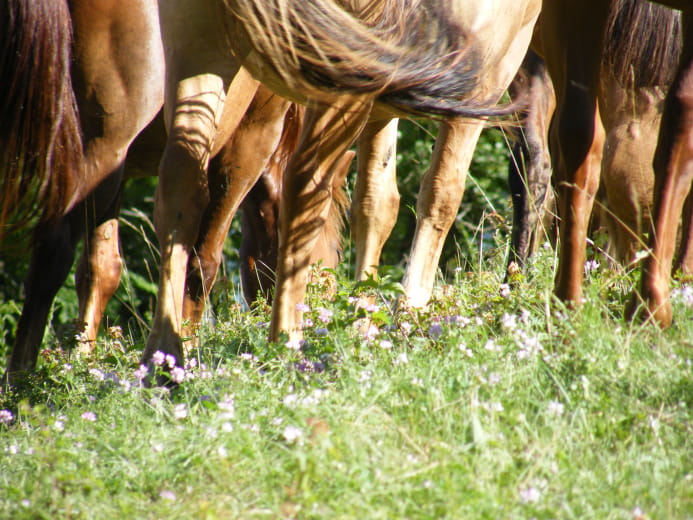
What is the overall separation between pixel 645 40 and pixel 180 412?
9.96 feet

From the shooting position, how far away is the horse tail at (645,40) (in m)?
4.27

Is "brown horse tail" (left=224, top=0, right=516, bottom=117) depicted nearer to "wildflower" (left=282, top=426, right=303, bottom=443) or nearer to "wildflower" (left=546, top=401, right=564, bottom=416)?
"wildflower" (left=546, top=401, right=564, bottom=416)

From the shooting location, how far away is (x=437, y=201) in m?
4.30

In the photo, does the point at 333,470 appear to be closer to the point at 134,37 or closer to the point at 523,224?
the point at 134,37

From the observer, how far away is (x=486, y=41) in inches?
126

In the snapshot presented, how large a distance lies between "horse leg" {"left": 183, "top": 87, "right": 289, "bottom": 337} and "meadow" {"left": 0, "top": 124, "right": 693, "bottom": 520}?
64.6 inches

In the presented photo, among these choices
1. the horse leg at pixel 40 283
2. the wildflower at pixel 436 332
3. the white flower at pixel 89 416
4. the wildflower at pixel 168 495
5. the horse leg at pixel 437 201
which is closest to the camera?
the wildflower at pixel 168 495

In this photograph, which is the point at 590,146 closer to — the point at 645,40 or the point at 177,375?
the point at 645,40

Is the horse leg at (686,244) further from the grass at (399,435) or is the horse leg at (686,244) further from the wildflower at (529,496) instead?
the wildflower at (529,496)

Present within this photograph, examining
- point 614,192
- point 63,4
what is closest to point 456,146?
point 614,192

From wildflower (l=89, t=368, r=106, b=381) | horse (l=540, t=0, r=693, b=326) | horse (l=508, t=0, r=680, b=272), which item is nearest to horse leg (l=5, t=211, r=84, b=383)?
wildflower (l=89, t=368, r=106, b=381)

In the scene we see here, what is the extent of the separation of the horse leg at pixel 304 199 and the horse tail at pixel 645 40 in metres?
1.77

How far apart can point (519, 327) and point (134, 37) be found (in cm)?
246

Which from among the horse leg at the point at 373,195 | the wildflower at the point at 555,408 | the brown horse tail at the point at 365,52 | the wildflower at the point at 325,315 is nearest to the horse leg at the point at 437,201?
the horse leg at the point at 373,195
